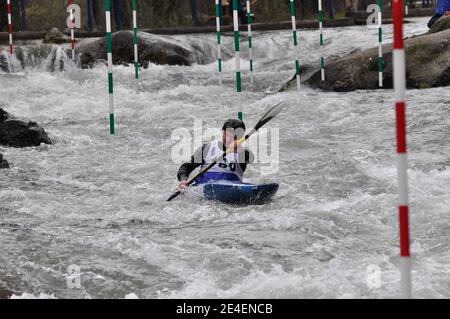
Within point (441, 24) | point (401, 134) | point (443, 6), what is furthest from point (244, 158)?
point (443, 6)

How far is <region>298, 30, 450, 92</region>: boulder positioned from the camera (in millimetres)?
11688

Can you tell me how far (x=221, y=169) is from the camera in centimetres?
711

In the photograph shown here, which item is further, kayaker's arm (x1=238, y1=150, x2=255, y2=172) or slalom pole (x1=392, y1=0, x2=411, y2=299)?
kayaker's arm (x1=238, y1=150, x2=255, y2=172)

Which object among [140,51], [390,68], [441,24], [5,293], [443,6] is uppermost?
[443,6]

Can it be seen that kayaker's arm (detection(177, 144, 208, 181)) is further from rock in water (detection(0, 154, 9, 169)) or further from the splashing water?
rock in water (detection(0, 154, 9, 169))

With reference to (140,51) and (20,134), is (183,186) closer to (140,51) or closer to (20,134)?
(20,134)

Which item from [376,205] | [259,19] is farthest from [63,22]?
[376,205]

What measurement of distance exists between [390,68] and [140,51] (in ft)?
15.4

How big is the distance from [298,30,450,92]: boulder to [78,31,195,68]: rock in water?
10.3 ft

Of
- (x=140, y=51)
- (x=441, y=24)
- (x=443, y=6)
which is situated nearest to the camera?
(x=441, y=24)

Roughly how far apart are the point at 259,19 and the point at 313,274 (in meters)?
17.9

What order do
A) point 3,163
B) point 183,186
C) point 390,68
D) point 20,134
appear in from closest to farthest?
point 183,186
point 3,163
point 20,134
point 390,68

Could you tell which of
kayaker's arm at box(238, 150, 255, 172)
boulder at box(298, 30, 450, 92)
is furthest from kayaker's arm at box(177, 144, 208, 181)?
boulder at box(298, 30, 450, 92)
